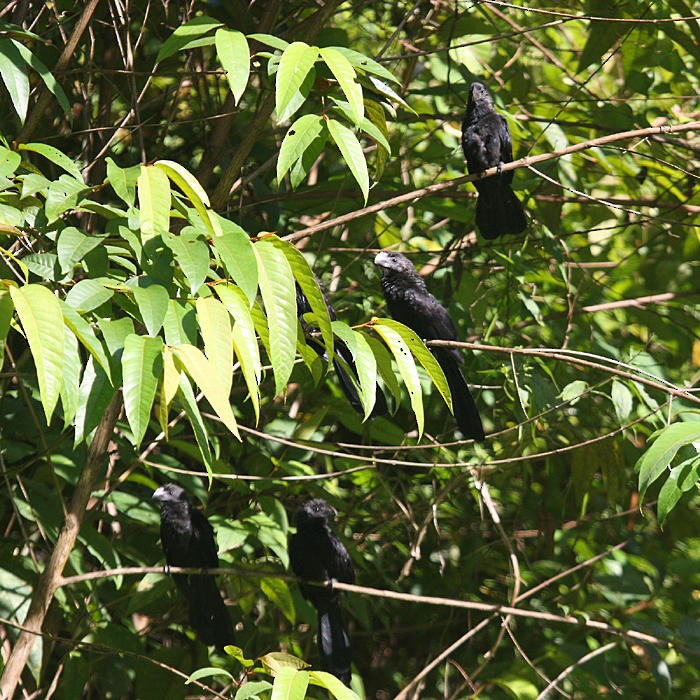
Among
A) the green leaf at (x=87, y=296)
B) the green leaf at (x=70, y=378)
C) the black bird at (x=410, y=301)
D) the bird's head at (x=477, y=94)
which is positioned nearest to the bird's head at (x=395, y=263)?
the black bird at (x=410, y=301)

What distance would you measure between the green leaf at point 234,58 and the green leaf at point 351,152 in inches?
7.5

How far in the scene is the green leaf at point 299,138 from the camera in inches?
63.5

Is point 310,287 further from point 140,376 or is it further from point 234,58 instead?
point 234,58

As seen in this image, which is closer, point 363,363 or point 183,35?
point 363,363

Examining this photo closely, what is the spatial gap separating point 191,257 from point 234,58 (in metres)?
0.48

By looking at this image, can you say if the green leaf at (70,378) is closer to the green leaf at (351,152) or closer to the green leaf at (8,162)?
the green leaf at (8,162)

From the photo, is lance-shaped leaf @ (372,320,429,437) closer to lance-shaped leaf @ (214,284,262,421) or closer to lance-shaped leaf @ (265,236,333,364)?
lance-shaped leaf @ (265,236,333,364)

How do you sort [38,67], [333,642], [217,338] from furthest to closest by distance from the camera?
[333,642] < [38,67] < [217,338]

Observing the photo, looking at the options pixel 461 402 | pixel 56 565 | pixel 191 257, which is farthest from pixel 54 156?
pixel 461 402

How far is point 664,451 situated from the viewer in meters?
1.56

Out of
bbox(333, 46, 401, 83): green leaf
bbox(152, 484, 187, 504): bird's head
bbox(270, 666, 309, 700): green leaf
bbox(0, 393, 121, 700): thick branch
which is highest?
bbox(333, 46, 401, 83): green leaf

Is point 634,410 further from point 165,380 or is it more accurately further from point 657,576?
point 165,380

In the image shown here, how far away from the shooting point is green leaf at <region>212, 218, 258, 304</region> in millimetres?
1260

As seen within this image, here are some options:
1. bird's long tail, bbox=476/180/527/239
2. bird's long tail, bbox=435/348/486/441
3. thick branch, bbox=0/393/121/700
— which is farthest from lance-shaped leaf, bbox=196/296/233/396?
bird's long tail, bbox=476/180/527/239
